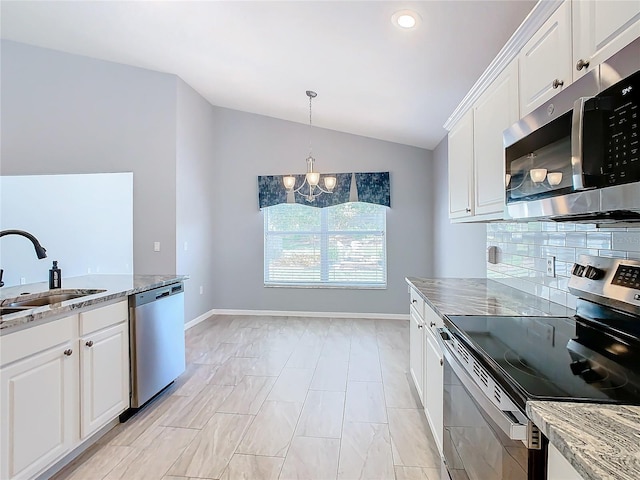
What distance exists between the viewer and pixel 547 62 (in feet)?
4.58

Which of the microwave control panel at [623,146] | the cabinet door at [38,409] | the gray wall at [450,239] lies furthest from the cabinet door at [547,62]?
the cabinet door at [38,409]

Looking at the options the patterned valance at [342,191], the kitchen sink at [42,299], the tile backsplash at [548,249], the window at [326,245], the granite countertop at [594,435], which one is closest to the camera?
the granite countertop at [594,435]

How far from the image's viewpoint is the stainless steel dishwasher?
2.38m

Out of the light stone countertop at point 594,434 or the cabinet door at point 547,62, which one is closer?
the light stone countertop at point 594,434

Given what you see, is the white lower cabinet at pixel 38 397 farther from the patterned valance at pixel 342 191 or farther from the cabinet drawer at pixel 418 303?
the patterned valance at pixel 342 191

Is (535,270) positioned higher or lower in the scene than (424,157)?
lower

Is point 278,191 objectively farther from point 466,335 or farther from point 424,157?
point 466,335

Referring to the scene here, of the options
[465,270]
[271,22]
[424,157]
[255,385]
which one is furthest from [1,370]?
[424,157]

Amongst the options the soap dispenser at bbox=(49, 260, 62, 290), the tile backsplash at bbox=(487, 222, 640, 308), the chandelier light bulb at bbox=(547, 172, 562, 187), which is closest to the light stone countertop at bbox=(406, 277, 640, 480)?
the chandelier light bulb at bbox=(547, 172, 562, 187)

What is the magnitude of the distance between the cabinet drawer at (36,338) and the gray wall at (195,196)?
2626 millimetres

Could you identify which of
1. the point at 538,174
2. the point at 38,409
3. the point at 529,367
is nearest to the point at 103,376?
the point at 38,409

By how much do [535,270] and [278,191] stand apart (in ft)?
12.9

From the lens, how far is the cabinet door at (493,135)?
5.70 feet

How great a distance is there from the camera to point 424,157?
5.13 m
